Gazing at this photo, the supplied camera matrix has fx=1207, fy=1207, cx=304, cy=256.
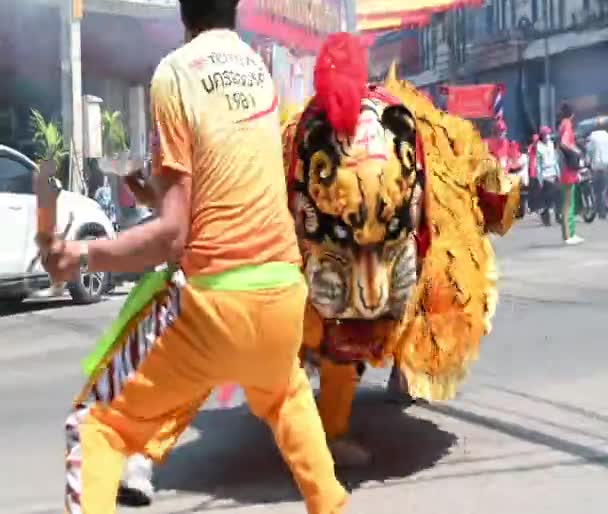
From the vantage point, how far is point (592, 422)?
5527 mm

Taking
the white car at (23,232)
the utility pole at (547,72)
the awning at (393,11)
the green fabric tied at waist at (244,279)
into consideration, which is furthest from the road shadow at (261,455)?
the utility pole at (547,72)

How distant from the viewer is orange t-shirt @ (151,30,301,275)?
298cm

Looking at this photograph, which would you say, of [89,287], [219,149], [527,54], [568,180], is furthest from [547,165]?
[219,149]

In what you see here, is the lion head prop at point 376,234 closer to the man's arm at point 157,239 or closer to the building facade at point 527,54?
the man's arm at point 157,239

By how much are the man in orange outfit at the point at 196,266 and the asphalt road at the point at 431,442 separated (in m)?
1.37

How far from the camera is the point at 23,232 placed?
34.8ft

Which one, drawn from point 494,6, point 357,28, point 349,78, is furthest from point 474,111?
point 349,78

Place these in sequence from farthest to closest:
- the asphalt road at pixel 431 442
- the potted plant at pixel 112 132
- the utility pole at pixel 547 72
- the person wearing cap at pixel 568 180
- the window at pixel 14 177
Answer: the utility pole at pixel 547 72
the potted plant at pixel 112 132
the person wearing cap at pixel 568 180
the window at pixel 14 177
the asphalt road at pixel 431 442

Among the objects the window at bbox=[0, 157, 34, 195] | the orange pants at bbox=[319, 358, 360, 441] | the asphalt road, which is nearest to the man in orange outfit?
the asphalt road

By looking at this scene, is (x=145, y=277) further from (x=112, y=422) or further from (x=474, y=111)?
(x=474, y=111)

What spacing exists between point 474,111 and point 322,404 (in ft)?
61.7

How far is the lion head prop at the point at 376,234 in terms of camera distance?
4168 mm

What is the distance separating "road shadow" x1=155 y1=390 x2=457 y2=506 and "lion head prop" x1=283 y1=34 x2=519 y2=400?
1.41ft

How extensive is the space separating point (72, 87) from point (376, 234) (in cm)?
1396
